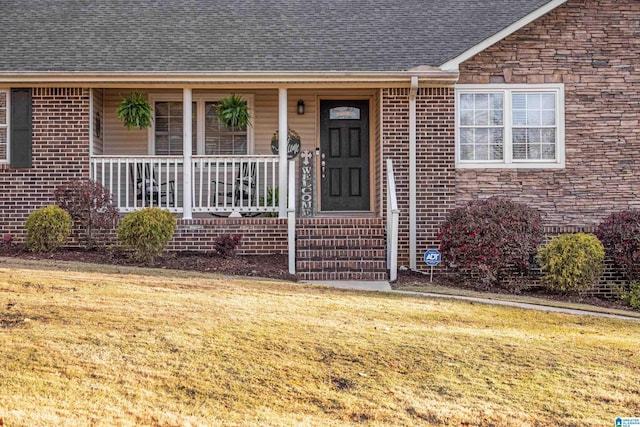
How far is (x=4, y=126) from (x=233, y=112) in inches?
153

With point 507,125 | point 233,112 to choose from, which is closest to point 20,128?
point 233,112

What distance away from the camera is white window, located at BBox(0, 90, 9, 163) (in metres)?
10.6

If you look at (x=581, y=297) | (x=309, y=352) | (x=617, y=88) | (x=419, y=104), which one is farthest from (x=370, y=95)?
Answer: (x=309, y=352)

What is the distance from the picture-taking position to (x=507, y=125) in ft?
34.7

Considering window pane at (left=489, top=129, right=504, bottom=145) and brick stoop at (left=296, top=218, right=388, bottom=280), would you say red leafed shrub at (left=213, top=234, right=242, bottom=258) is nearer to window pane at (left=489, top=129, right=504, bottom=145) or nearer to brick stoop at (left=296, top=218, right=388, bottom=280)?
brick stoop at (left=296, top=218, right=388, bottom=280)

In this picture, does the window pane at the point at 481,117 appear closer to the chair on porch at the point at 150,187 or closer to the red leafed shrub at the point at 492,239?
the red leafed shrub at the point at 492,239

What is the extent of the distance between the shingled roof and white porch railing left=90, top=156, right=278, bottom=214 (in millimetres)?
1520

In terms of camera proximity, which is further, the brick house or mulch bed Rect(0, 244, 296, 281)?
the brick house

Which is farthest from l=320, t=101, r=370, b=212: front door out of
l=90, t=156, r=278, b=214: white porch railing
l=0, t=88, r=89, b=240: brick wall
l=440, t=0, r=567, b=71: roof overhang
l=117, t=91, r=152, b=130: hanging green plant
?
l=0, t=88, r=89, b=240: brick wall

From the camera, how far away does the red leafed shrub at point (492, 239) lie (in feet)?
30.4

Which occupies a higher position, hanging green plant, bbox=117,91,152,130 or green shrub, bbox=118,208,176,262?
hanging green plant, bbox=117,91,152,130

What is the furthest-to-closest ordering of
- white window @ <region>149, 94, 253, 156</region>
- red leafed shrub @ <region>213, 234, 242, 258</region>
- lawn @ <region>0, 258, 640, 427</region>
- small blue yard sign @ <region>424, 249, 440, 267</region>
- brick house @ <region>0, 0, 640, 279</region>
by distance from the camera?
white window @ <region>149, 94, 253, 156</region>, brick house @ <region>0, 0, 640, 279</region>, red leafed shrub @ <region>213, 234, 242, 258</region>, small blue yard sign @ <region>424, 249, 440, 267</region>, lawn @ <region>0, 258, 640, 427</region>

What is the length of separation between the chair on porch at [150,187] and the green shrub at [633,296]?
7.45 meters

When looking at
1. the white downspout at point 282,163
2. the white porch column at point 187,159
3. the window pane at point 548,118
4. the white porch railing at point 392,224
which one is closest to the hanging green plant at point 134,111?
the white porch column at point 187,159
